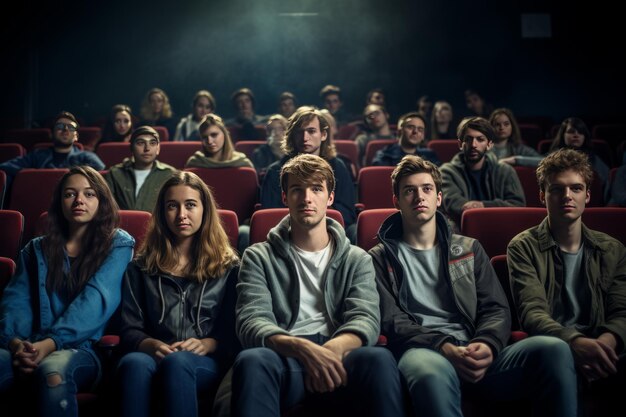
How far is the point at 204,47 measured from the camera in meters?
6.79

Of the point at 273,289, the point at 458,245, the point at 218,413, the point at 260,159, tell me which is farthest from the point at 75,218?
the point at 260,159

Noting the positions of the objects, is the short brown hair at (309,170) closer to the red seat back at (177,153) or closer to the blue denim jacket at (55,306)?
the blue denim jacket at (55,306)

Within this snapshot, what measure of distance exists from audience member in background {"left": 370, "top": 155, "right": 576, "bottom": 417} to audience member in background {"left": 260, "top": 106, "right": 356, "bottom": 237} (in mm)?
970

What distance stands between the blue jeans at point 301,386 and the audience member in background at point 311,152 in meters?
1.32

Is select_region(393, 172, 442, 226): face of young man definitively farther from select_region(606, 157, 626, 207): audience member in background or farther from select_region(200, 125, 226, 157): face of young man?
select_region(200, 125, 226, 157): face of young man

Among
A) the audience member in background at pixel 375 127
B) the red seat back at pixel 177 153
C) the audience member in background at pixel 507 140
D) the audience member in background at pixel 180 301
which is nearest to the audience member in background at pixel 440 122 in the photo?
the audience member in background at pixel 375 127

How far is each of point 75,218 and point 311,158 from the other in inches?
30.0

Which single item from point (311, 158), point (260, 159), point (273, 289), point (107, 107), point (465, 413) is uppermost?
point (107, 107)

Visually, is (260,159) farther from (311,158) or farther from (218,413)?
(218,413)

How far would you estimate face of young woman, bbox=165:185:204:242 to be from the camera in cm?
202

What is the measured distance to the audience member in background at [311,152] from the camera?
10.1 ft

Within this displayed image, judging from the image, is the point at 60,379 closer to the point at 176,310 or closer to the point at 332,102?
the point at 176,310

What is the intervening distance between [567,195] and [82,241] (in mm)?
1492

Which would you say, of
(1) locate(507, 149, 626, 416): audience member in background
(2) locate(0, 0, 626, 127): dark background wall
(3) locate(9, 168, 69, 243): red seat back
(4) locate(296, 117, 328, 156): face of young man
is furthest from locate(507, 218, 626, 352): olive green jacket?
(2) locate(0, 0, 626, 127): dark background wall
